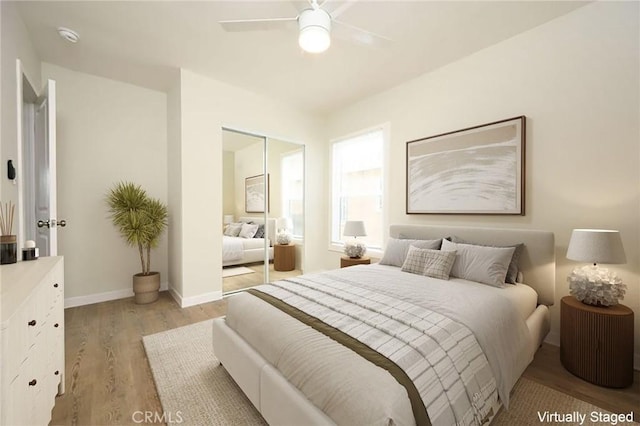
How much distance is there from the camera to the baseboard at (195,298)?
133 inches

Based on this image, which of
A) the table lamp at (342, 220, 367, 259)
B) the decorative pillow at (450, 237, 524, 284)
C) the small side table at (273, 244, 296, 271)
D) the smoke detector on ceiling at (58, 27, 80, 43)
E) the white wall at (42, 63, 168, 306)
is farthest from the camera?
the small side table at (273, 244, 296, 271)

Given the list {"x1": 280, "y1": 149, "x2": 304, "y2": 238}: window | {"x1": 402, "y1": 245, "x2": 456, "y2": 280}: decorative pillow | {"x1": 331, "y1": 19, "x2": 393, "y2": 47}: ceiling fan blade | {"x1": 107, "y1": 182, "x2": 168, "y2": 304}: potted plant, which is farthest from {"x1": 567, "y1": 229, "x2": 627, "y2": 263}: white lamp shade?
Answer: {"x1": 107, "y1": 182, "x2": 168, "y2": 304}: potted plant

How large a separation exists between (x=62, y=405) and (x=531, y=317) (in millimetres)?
3381

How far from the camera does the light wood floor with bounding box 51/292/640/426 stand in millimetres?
1689

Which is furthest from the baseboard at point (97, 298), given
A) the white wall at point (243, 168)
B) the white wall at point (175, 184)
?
the white wall at point (243, 168)

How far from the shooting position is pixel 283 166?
4504mm

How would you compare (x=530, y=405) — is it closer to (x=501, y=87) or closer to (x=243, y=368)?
(x=243, y=368)

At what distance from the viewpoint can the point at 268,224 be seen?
4.27 metres

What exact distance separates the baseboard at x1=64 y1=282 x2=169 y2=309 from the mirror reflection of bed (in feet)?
4.37

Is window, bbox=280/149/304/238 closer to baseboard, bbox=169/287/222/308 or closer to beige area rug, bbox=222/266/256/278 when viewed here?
beige area rug, bbox=222/266/256/278

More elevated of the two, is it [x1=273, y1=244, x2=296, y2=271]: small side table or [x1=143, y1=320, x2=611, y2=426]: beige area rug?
[x1=273, y1=244, x2=296, y2=271]: small side table

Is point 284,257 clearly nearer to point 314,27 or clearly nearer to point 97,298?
point 97,298

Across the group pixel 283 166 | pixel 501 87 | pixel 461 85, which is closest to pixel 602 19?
pixel 501 87

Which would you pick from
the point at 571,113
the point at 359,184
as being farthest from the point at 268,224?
the point at 571,113
